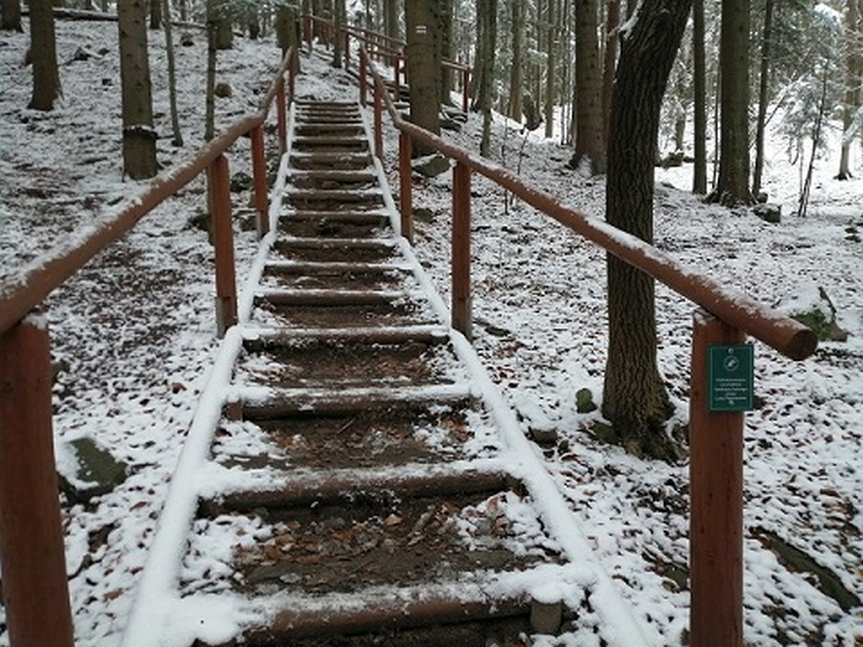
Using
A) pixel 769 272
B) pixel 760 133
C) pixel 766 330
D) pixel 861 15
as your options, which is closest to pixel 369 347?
pixel 766 330

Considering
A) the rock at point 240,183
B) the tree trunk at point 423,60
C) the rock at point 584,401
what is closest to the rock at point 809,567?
the rock at point 584,401

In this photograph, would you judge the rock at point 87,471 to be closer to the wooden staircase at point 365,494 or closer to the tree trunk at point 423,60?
the wooden staircase at point 365,494

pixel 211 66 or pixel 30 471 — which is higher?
pixel 211 66

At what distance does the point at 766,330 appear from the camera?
1.64 m

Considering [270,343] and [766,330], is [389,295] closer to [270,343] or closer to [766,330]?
[270,343]

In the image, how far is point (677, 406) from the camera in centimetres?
443

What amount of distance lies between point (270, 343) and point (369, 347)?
2.03 ft

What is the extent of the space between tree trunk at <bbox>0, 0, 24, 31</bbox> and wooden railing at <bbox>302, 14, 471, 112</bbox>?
7471mm

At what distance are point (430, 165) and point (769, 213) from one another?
19.6 ft

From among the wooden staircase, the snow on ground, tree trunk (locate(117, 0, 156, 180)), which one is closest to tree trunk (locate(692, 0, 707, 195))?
the snow on ground

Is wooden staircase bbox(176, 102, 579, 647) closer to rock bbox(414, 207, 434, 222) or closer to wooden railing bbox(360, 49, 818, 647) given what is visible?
wooden railing bbox(360, 49, 818, 647)

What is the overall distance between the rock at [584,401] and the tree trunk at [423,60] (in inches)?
294

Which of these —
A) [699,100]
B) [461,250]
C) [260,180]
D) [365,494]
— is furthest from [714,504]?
[699,100]

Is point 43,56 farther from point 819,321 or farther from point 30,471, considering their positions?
point 30,471
